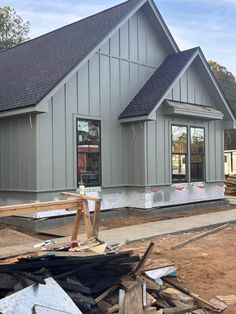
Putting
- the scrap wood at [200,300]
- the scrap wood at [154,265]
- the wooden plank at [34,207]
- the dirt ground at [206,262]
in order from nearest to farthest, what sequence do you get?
the scrap wood at [200,300] → the scrap wood at [154,265] → the dirt ground at [206,262] → the wooden plank at [34,207]

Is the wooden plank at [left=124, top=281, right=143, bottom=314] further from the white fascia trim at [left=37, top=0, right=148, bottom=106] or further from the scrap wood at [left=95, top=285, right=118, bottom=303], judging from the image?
the white fascia trim at [left=37, top=0, right=148, bottom=106]

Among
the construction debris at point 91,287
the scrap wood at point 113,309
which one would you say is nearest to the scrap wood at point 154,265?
the construction debris at point 91,287

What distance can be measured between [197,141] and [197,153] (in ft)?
1.48

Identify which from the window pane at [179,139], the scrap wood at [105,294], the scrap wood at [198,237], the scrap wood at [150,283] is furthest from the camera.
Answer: the window pane at [179,139]

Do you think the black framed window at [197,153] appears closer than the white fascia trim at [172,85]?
No

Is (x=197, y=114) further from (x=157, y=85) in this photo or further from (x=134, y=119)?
(x=134, y=119)

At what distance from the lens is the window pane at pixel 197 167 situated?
610 inches

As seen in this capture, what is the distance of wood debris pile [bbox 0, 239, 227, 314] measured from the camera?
4.86m

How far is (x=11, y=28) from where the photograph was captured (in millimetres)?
36375

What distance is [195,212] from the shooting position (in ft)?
49.0

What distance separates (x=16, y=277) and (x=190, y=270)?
3.34m

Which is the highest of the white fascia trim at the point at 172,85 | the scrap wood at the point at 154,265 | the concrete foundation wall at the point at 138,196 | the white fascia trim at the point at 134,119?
the white fascia trim at the point at 172,85

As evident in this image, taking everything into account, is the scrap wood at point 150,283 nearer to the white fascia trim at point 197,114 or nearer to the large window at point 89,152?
the large window at point 89,152

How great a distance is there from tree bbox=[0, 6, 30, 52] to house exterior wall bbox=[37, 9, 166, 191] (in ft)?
76.0
